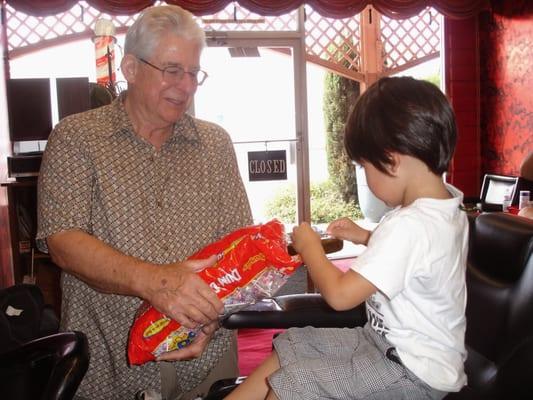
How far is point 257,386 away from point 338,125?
587 cm

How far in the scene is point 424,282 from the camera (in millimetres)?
978

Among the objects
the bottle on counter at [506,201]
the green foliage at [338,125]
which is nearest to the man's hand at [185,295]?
the bottle on counter at [506,201]

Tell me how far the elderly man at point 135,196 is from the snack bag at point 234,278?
Answer: 0.27ft

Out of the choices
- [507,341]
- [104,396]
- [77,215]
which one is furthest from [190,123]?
[507,341]

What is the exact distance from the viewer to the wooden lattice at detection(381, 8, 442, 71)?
5.93 metres

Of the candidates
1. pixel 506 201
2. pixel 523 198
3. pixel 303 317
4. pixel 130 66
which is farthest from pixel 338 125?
pixel 130 66

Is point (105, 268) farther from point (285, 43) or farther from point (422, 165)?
point (285, 43)

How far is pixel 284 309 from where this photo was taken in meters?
1.47

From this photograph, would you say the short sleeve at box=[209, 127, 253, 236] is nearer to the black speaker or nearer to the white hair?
the white hair

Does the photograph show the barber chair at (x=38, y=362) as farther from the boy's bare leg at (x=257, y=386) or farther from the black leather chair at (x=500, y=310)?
the black leather chair at (x=500, y=310)

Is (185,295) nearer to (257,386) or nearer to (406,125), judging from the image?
(257,386)

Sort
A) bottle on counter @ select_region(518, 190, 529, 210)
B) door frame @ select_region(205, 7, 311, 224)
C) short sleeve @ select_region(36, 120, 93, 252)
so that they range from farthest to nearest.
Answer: door frame @ select_region(205, 7, 311, 224)
bottle on counter @ select_region(518, 190, 529, 210)
short sleeve @ select_region(36, 120, 93, 252)

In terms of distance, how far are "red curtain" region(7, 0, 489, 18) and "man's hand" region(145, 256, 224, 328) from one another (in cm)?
368

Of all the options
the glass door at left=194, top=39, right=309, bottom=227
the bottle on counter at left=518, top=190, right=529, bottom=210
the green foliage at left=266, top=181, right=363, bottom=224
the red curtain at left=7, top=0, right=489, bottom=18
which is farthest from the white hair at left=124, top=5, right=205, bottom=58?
the green foliage at left=266, top=181, right=363, bottom=224
